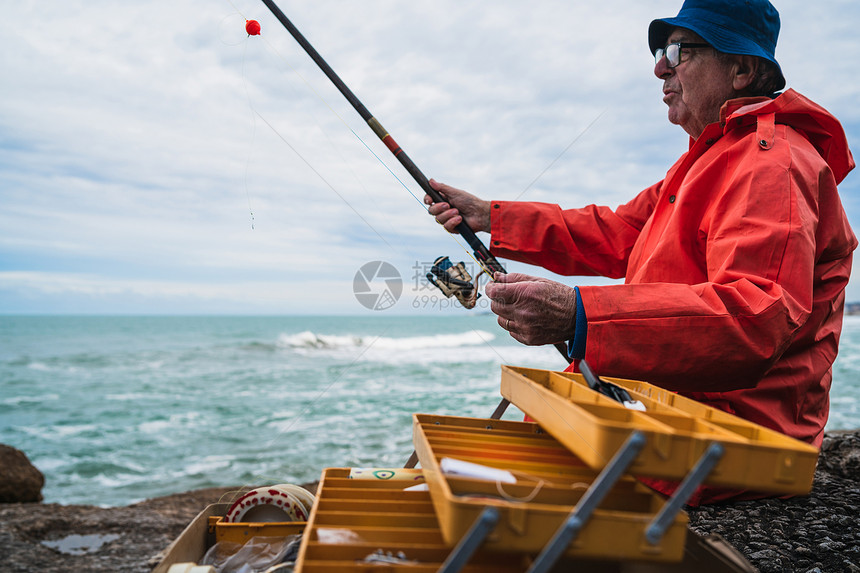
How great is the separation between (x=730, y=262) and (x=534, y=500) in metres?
1.02

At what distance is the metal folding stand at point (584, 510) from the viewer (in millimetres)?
1053

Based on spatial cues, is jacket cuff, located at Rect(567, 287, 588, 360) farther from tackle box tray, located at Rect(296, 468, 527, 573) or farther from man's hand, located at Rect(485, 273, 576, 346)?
tackle box tray, located at Rect(296, 468, 527, 573)

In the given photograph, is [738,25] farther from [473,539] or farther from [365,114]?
[473,539]

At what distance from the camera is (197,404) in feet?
49.0

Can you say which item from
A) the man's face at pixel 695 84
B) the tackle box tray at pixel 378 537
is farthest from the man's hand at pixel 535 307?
the man's face at pixel 695 84

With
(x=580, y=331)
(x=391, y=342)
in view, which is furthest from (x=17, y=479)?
(x=391, y=342)

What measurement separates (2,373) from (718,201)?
26.5m

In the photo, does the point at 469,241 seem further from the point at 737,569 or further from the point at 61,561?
the point at 61,561

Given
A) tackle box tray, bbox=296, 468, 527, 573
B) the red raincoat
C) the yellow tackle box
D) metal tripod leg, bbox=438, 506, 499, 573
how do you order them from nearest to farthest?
metal tripod leg, bbox=438, 506, 499, 573, tackle box tray, bbox=296, 468, 527, 573, the red raincoat, the yellow tackle box

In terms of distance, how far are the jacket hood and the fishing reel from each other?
55.2 inches

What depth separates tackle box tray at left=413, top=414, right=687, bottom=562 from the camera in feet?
3.62

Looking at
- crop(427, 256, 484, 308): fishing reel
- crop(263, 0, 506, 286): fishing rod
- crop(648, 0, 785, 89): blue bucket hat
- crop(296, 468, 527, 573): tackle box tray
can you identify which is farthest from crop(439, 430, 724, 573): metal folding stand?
crop(263, 0, 506, 286): fishing rod

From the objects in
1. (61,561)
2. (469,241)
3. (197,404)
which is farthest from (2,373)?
(469,241)

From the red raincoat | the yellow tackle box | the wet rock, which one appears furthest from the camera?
the wet rock
